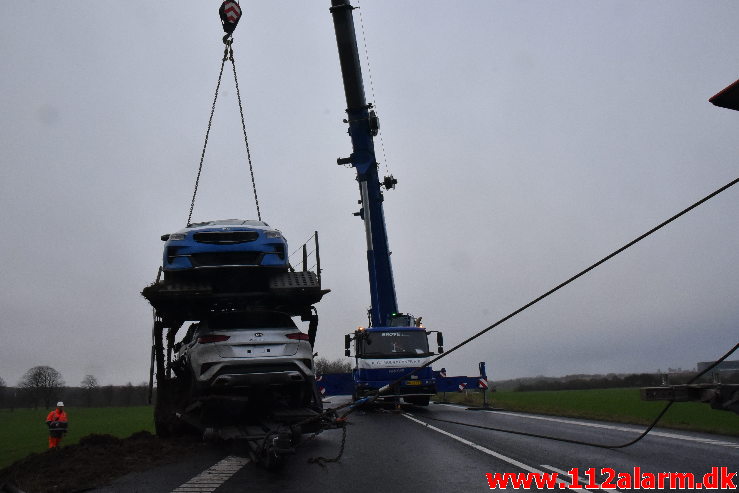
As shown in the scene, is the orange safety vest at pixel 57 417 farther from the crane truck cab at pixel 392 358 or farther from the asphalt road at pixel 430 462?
the crane truck cab at pixel 392 358

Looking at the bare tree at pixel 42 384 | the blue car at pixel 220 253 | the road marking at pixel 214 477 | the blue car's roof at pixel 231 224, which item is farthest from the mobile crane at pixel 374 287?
the bare tree at pixel 42 384

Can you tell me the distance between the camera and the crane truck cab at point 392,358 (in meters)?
17.0

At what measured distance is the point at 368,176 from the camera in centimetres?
2312

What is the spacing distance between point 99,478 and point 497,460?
16.0 feet

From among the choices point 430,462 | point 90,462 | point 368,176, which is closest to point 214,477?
point 90,462

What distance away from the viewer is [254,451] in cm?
714

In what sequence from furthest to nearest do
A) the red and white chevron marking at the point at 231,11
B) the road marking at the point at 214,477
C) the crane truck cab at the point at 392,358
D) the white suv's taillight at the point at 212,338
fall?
the crane truck cab at the point at 392,358, the red and white chevron marking at the point at 231,11, the white suv's taillight at the point at 212,338, the road marking at the point at 214,477

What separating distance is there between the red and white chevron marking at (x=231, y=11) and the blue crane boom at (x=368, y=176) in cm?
882

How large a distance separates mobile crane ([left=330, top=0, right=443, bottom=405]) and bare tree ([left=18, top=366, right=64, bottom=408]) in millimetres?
78298

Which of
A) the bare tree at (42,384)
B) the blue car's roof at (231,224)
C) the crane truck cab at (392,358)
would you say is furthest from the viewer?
the bare tree at (42,384)

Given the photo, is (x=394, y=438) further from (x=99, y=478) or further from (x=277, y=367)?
(x=99, y=478)

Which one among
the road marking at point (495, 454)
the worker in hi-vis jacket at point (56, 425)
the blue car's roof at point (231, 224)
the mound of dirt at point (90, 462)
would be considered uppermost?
the blue car's roof at point (231, 224)

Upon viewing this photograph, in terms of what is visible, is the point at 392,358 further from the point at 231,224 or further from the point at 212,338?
the point at 212,338

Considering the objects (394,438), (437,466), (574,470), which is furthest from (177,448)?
(574,470)
